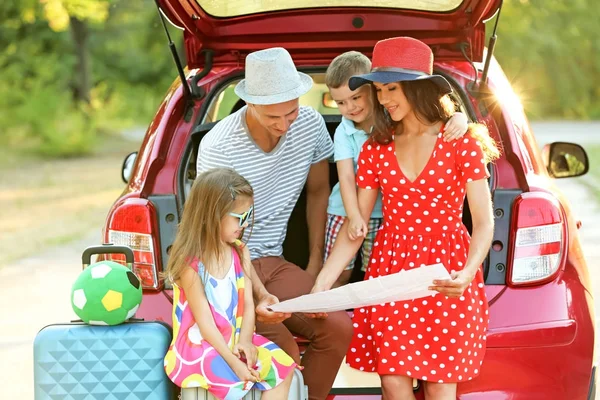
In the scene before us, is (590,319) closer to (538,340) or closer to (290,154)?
(538,340)

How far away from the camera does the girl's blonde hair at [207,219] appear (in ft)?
10.8

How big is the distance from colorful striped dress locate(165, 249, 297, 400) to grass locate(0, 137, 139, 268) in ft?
19.3

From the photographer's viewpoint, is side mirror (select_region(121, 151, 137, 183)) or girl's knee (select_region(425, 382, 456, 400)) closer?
girl's knee (select_region(425, 382, 456, 400))

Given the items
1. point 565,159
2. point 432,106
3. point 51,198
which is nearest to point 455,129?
point 432,106

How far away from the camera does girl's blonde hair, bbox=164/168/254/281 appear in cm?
328

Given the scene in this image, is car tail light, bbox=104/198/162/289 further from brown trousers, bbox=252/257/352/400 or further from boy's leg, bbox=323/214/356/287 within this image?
boy's leg, bbox=323/214/356/287

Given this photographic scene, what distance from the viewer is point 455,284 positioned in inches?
124

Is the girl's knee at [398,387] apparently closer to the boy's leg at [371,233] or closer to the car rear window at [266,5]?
the boy's leg at [371,233]

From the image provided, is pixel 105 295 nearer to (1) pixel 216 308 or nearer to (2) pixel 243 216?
(1) pixel 216 308

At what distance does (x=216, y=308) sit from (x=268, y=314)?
0.69 feet

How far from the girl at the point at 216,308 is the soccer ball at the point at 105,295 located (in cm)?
14

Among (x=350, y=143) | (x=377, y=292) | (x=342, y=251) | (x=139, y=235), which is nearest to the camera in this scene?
(x=377, y=292)

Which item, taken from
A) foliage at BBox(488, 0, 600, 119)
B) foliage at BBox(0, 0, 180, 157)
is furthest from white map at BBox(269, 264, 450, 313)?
foliage at BBox(488, 0, 600, 119)

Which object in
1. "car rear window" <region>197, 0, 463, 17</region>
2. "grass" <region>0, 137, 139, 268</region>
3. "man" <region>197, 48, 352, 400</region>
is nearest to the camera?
"man" <region>197, 48, 352, 400</region>
